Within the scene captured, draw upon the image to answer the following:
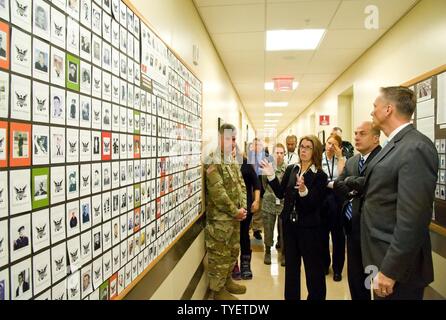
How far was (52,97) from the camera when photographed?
749mm

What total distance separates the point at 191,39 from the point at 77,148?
72.9 inches

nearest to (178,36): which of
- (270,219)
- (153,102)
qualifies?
(153,102)

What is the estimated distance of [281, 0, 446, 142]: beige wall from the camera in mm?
2350

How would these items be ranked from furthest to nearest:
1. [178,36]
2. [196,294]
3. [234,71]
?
[234,71]
[196,294]
[178,36]

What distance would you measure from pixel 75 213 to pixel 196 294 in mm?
1823

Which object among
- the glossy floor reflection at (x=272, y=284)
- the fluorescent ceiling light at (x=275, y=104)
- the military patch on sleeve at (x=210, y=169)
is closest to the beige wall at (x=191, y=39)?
the military patch on sleeve at (x=210, y=169)

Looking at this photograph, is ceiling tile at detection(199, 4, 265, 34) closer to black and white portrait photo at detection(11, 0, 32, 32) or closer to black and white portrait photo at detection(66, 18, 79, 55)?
black and white portrait photo at detection(66, 18, 79, 55)

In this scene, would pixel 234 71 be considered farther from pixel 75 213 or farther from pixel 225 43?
pixel 75 213

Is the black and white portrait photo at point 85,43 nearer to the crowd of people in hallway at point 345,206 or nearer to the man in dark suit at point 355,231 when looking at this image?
the crowd of people in hallway at point 345,206

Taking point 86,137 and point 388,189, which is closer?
point 86,137

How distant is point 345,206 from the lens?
2.23m

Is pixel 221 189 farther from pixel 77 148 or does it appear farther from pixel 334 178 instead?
pixel 77 148

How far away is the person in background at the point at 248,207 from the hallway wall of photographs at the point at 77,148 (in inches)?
65.5

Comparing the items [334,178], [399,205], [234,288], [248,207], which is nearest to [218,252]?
[234,288]
